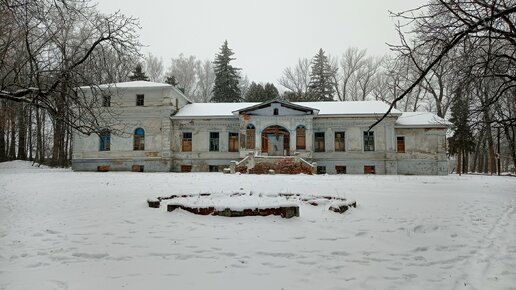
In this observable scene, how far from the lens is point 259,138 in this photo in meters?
28.4

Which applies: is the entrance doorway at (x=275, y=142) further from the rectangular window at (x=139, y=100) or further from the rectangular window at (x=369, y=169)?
the rectangular window at (x=139, y=100)

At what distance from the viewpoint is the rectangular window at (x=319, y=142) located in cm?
2964

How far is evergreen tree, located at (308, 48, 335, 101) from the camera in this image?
46188mm

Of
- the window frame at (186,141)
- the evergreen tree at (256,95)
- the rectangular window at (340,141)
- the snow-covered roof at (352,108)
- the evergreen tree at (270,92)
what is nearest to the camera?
the snow-covered roof at (352,108)

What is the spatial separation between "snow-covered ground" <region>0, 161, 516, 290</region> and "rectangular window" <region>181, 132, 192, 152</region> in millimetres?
20828

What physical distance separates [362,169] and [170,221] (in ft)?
77.8

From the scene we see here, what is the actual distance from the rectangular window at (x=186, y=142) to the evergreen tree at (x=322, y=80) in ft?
67.4

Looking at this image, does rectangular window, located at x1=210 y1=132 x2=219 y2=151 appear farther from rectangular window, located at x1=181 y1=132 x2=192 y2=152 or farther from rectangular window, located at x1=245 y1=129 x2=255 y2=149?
rectangular window, located at x1=245 y1=129 x2=255 y2=149

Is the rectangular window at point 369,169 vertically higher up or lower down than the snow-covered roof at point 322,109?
lower down

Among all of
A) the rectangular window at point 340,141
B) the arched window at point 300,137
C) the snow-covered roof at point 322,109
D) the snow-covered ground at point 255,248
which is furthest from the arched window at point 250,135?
the snow-covered ground at point 255,248

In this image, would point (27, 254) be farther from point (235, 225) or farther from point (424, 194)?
point (424, 194)

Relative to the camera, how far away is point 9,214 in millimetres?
8312

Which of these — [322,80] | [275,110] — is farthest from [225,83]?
[275,110]

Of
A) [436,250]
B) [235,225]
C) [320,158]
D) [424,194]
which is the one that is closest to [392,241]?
[436,250]
